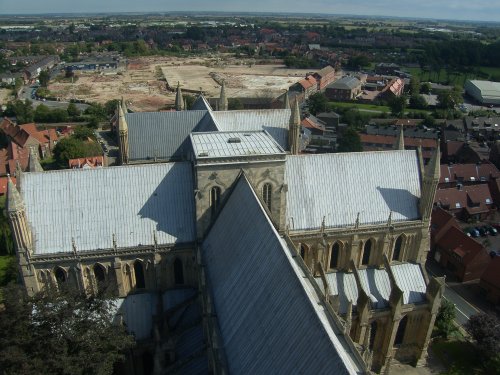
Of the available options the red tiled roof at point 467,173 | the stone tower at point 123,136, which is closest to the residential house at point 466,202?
the red tiled roof at point 467,173

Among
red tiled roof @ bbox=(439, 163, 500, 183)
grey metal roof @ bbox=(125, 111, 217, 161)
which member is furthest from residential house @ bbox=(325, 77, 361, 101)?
grey metal roof @ bbox=(125, 111, 217, 161)

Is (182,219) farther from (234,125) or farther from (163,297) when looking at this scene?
(234,125)

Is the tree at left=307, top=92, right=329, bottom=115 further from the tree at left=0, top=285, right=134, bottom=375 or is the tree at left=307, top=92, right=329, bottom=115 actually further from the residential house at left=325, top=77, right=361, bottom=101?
the tree at left=0, top=285, right=134, bottom=375

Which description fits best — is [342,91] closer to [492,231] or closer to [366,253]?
[492,231]

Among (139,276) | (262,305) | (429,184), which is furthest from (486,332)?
(139,276)

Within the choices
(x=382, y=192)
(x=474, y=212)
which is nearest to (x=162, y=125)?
(x=382, y=192)

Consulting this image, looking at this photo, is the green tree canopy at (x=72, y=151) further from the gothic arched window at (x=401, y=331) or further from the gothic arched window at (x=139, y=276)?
the gothic arched window at (x=401, y=331)
